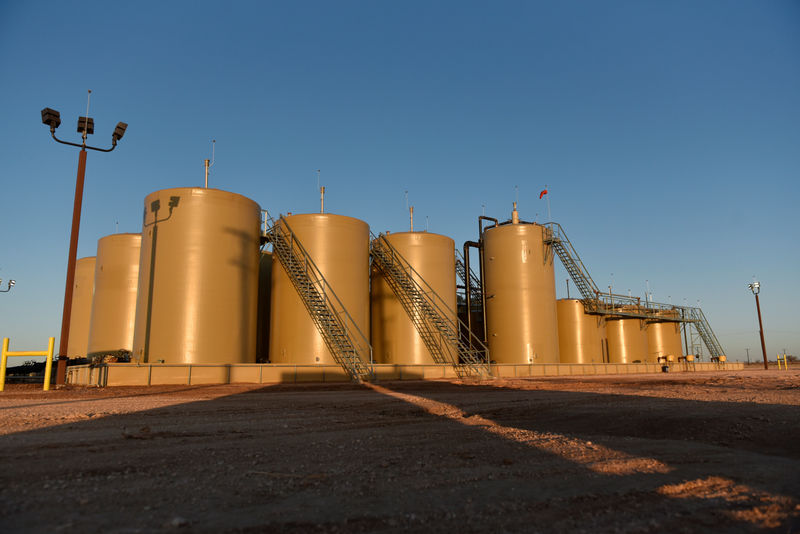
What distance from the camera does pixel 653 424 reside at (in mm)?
8328

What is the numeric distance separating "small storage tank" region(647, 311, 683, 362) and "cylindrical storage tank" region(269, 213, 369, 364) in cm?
3365

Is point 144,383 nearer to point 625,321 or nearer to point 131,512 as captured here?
point 131,512

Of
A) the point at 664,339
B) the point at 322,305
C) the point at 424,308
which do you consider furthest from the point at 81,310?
the point at 664,339

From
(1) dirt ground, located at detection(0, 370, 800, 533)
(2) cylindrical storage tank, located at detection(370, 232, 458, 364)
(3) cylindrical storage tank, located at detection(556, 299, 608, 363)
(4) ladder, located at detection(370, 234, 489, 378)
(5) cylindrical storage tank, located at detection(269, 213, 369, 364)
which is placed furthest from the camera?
(3) cylindrical storage tank, located at detection(556, 299, 608, 363)

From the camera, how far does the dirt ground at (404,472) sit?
3709mm

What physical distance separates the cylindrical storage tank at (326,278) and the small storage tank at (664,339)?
3365cm

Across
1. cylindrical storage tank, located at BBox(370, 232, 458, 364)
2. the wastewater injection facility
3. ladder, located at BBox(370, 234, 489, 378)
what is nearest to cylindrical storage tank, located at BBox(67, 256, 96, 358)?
the wastewater injection facility

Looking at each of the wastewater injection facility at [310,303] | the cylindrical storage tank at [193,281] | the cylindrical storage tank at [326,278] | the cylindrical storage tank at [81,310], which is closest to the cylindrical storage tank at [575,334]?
the wastewater injection facility at [310,303]

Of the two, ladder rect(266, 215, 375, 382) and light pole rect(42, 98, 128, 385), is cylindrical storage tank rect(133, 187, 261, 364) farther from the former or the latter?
light pole rect(42, 98, 128, 385)

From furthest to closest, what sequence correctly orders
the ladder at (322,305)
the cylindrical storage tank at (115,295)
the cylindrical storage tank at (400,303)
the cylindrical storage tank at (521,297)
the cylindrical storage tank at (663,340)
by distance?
the cylindrical storage tank at (663,340)
the cylindrical storage tank at (521,297)
the cylindrical storage tank at (400,303)
the cylindrical storage tank at (115,295)
the ladder at (322,305)

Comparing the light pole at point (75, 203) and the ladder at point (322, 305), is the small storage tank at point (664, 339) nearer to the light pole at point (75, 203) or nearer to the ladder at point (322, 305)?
the ladder at point (322, 305)

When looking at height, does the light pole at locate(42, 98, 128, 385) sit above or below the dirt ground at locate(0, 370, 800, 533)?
above

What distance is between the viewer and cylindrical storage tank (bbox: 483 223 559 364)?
34.9 metres

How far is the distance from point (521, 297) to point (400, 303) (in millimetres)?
9082
